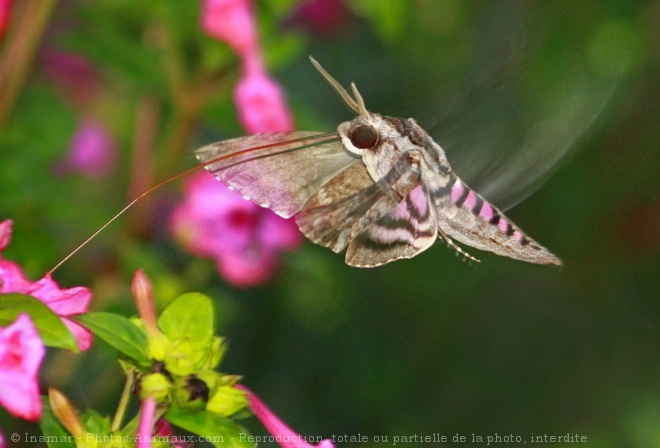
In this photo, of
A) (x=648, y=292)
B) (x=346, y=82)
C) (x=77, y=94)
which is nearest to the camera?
(x=77, y=94)

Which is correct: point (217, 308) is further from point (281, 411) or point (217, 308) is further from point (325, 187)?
point (325, 187)

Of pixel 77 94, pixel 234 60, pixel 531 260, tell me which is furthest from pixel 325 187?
pixel 77 94

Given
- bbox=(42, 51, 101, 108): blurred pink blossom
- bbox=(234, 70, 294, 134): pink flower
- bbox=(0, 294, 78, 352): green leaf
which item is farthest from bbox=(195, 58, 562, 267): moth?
bbox=(42, 51, 101, 108): blurred pink blossom

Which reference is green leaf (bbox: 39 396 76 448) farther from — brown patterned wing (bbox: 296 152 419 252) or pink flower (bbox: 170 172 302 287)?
pink flower (bbox: 170 172 302 287)

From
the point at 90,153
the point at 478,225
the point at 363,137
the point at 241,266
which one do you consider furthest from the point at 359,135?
the point at 90,153

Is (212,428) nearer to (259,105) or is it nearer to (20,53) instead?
(259,105)
